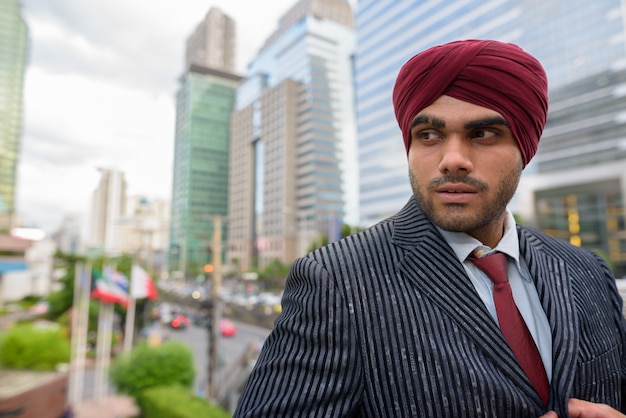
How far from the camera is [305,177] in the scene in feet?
201

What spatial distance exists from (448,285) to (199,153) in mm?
75752

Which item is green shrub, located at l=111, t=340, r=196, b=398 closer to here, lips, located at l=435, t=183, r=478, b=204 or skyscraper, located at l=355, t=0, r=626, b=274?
lips, located at l=435, t=183, r=478, b=204

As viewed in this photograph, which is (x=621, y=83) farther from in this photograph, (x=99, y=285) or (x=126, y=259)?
(x=126, y=259)

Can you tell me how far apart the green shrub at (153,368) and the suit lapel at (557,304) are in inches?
472

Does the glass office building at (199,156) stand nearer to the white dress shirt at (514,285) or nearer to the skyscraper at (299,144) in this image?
the skyscraper at (299,144)

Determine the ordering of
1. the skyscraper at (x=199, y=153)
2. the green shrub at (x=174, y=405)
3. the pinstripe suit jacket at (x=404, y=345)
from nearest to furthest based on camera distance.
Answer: the pinstripe suit jacket at (x=404, y=345) → the green shrub at (x=174, y=405) → the skyscraper at (x=199, y=153)

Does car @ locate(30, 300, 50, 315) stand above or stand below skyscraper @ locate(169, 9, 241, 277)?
below

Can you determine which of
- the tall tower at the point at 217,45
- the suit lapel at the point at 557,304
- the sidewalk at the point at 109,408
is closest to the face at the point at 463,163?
the suit lapel at the point at 557,304

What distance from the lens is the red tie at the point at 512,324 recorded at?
813 mm

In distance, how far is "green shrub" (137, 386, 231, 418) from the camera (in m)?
8.13

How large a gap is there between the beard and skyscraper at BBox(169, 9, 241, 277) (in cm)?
6706

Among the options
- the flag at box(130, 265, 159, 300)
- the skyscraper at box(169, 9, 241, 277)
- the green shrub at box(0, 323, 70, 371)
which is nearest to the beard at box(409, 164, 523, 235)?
the flag at box(130, 265, 159, 300)

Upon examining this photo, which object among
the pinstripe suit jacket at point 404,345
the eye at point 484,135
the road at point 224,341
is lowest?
the road at point 224,341

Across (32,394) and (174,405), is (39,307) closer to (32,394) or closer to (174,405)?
(32,394)
